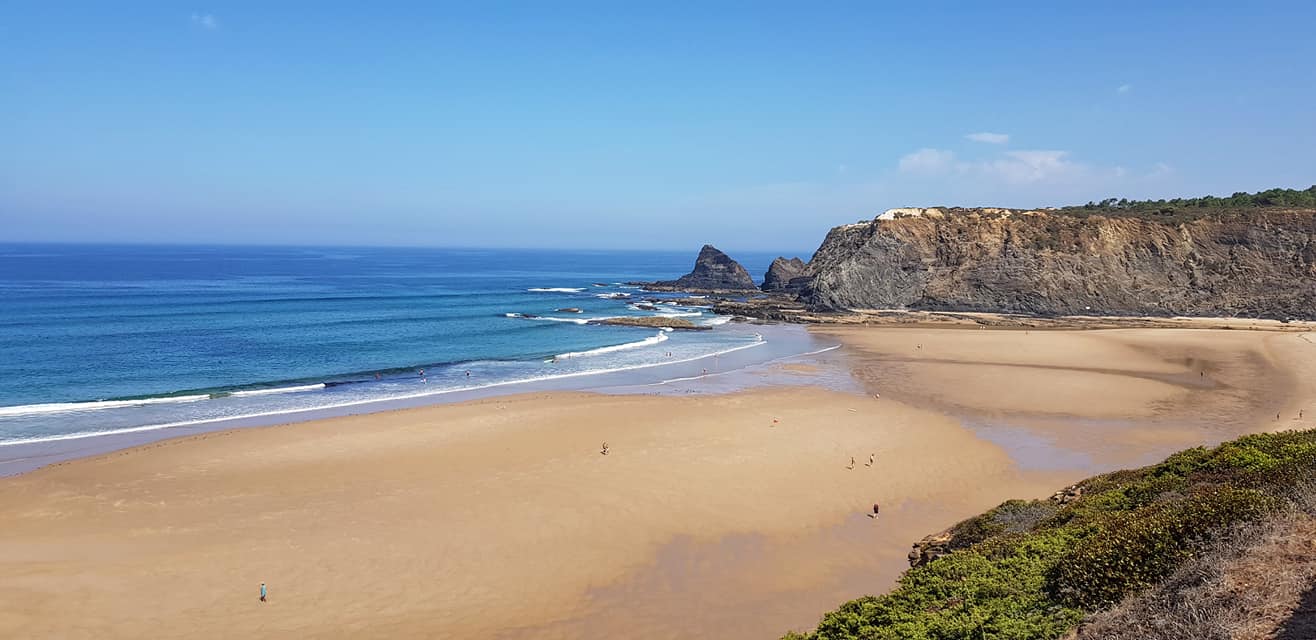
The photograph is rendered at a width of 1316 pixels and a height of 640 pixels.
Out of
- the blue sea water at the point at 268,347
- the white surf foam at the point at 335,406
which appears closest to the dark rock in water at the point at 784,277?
the blue sea water at the point at 268,347

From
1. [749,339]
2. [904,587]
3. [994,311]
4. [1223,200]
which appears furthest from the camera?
[1223,200]

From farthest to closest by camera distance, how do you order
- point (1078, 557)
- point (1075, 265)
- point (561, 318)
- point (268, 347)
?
point (1075, 265) → point (561, 318) → point (268, 347) → point (1078, 557)

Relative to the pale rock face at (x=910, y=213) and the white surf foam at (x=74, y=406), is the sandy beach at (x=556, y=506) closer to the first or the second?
the white surf foam at (x=74, y=406)

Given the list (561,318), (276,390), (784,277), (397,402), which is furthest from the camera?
(784,277)

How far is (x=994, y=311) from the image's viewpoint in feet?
200

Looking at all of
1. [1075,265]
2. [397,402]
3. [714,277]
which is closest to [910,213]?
[1075,265]

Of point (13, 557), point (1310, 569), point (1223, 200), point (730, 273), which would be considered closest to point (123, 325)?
point (13, 557)

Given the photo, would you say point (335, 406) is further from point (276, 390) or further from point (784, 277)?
point (784, 277)

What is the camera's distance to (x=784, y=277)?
89750 mm

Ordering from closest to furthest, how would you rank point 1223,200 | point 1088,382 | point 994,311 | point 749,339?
1. point 1088,382
2. point 749,339
3. point 994,311
4. point 1223,200

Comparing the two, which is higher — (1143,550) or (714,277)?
(714,277)

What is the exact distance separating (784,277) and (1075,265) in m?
35.3

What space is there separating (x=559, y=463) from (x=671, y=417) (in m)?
6.59

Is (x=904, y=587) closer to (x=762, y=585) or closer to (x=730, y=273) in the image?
(x=762, y=585)
